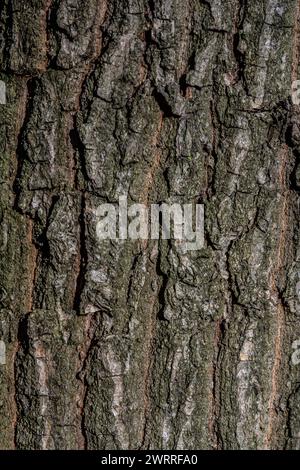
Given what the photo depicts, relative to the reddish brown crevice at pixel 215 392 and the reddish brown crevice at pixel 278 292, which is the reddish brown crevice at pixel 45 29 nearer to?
the reddish brown crevice at pixel 278 292

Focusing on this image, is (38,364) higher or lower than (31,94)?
lower

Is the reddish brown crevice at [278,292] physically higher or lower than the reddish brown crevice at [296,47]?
lower

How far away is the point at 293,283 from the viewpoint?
5.16 feet

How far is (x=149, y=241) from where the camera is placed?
1.54 m

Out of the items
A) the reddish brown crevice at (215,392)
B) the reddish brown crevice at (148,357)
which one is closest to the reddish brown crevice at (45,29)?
the reddish brown crevice at (148,357)

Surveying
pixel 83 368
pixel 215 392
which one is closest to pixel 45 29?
pixel 83 368

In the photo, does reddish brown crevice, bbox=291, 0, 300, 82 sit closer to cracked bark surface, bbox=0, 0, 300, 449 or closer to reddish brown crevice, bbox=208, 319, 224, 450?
cracked bark surface, bbox=0, 0, 300, 449

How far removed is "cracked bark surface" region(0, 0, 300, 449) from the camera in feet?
4.88

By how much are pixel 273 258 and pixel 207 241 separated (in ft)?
0.58

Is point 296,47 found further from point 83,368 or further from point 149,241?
point 83,368

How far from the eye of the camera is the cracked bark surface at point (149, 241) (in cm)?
149

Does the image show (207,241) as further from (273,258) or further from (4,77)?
(4,77)
